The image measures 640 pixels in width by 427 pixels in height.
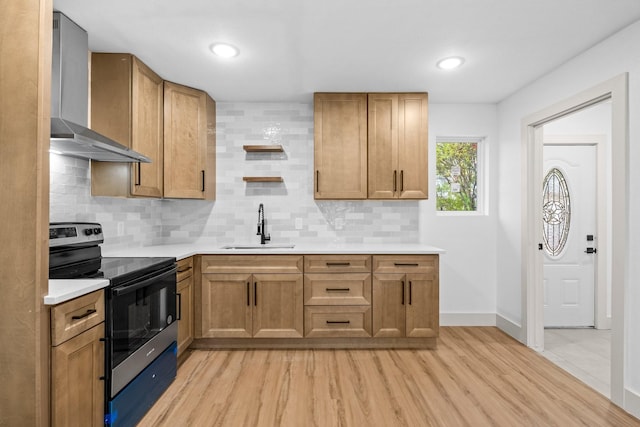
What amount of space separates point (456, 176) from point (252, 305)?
2617mm

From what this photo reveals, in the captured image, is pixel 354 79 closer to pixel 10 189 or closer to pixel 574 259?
pixel 10 189

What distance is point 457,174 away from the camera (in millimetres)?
3881

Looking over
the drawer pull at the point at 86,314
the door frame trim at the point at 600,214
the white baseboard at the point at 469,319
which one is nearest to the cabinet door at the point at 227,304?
the drawer pull at the point at 86,314

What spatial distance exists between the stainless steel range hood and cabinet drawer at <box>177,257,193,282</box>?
0.94 metres

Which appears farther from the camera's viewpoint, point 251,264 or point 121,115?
point 251,264

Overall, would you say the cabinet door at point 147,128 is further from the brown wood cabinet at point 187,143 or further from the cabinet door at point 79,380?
the cabinet door at point 79,380

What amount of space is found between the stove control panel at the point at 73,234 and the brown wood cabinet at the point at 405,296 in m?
2.20

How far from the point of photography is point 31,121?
1.44 meters

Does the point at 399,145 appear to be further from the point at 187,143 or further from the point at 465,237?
the point at 187,143

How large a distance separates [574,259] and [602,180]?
91 cm

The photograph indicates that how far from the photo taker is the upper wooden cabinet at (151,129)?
8.48 feet

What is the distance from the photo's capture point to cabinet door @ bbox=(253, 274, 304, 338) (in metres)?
3.06

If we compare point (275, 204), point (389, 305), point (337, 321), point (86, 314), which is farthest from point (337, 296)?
point (86, 314)

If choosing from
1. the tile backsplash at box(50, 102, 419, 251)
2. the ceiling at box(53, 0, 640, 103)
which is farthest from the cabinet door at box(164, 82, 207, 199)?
the tile backsplash at box(50, 102, 419, 251)
